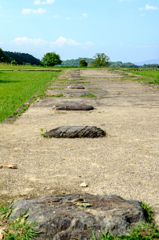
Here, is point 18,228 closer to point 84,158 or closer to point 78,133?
point 84,158

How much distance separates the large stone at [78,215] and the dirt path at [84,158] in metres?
0.41

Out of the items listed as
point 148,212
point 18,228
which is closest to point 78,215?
point 18,228

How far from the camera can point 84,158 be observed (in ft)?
12.3

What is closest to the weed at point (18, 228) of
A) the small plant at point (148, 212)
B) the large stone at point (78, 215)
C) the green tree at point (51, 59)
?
the large stone at point (78, 215)

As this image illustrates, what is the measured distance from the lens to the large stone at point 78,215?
6.48 feet

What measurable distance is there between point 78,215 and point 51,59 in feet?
267

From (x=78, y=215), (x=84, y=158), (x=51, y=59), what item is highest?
(x=51, y=59)

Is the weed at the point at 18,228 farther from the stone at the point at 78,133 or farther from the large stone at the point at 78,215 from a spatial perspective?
the stone at the point at 78,133

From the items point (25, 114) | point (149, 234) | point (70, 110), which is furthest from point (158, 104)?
point (149, 234)

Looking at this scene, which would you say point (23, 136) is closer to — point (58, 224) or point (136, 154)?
point (136, 154)

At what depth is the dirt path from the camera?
2881mm

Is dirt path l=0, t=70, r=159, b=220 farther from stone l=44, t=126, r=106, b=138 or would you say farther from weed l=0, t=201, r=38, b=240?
weed l=0, t=201, r=38, b=240

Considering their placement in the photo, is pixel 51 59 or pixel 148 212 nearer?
pixel 148 212

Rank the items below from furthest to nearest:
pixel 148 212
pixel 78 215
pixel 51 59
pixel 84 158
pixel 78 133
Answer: pixel 51 59, pixel 78 133, pixel 84 158, pixel 148 212, pixel 78 215
